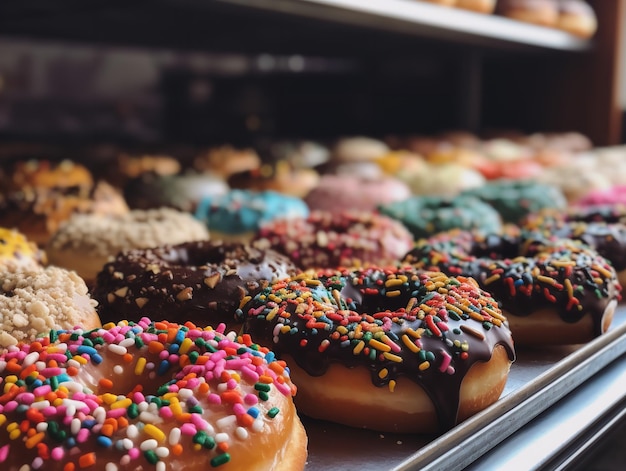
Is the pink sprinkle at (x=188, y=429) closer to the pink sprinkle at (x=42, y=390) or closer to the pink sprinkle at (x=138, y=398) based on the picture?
the pink sprinkle at (x=138, y=398)

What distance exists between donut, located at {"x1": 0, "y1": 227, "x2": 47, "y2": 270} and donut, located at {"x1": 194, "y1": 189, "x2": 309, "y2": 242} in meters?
0.57

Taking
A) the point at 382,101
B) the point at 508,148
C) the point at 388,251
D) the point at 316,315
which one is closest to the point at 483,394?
the point at 316,315

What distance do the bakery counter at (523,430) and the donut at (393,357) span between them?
0.03 meters

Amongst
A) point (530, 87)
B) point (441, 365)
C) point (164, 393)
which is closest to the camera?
point (164, 393)

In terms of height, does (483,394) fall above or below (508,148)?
above

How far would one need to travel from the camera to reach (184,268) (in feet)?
4.67

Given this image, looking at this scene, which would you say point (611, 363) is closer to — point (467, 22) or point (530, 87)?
point (467, 22)

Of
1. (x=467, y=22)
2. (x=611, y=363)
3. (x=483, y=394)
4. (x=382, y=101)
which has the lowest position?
(x=382, y=101)

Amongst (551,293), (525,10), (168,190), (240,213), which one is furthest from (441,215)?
(525,10)

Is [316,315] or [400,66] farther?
[400,66]

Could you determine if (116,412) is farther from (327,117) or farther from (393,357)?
(327,117)

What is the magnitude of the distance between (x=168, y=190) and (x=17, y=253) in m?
0.98

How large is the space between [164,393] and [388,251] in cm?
102

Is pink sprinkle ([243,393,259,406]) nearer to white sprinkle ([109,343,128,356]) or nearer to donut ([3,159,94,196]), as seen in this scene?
white sprinkle ([109,343,128,356])
